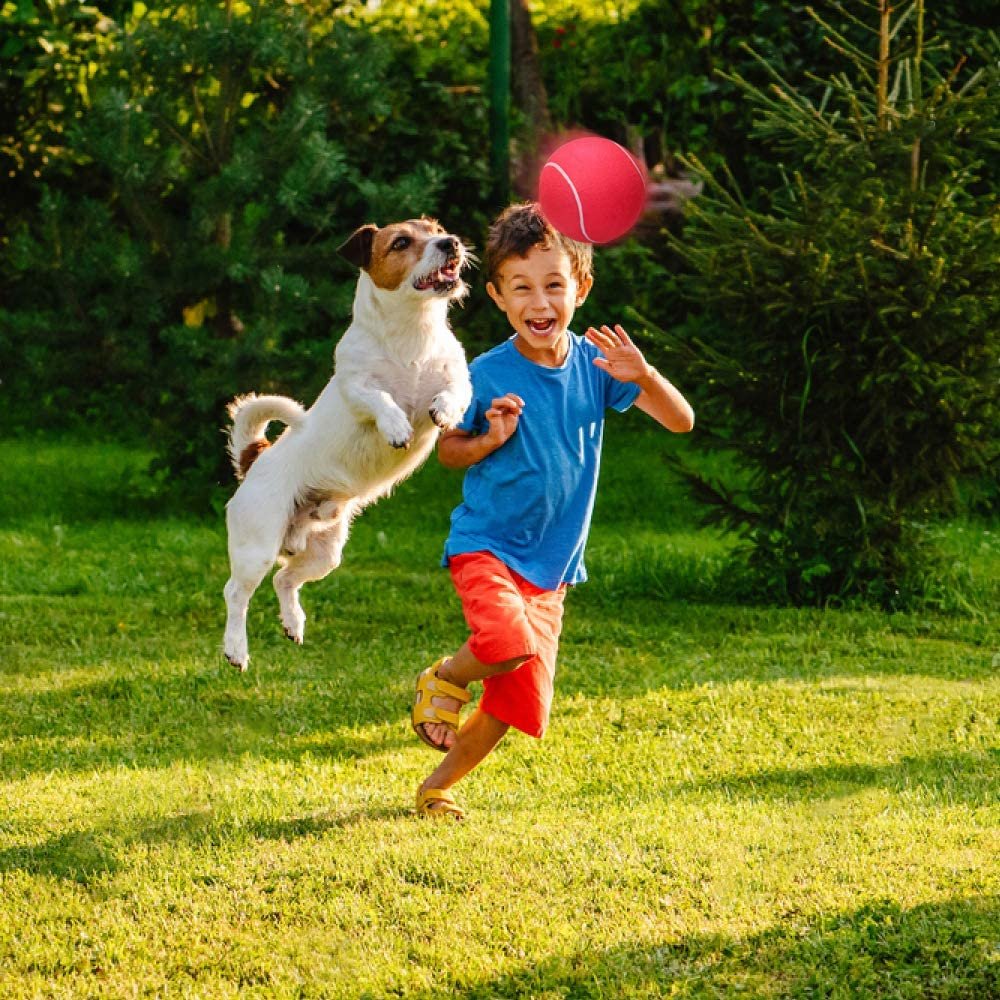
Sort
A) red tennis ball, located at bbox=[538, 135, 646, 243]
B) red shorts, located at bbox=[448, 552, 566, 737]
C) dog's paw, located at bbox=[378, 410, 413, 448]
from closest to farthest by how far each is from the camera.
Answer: dog's paw, located at bbox=[378, 410, 413, 448]
red tennis ball, located at bbox=[538, 135, 646, 243]
red shorts, located at bbox=[448, 552, 566, 737]

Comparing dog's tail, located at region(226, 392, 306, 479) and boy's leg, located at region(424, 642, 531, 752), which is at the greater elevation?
dog's tail, located at region(226, 392, 306, 479)

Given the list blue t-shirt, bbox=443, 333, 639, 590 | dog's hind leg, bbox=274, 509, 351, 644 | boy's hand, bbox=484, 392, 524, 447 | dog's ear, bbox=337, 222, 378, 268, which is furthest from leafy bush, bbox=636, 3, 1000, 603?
dog's ear, bbox=337, 222, 378, 268

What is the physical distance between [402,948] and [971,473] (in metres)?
5.42

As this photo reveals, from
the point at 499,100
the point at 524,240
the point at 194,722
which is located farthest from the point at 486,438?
the point at 499,100

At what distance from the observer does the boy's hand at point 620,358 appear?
4047mm

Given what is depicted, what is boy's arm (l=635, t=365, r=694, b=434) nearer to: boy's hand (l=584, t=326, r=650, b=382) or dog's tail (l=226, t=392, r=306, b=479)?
boy's hand (l=584, t=326, r=650, b=382)

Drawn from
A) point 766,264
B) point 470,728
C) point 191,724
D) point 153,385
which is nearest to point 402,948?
point 470,728

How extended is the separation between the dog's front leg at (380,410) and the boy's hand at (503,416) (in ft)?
2.35

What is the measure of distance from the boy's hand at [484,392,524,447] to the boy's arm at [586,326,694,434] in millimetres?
238

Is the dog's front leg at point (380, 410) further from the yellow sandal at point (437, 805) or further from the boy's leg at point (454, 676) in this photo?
the yellow sandal at point (437, 805)

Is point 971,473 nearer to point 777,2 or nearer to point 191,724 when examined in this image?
point 191,724

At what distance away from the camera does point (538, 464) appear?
4402 millimetres

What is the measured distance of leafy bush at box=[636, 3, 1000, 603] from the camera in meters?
8.00

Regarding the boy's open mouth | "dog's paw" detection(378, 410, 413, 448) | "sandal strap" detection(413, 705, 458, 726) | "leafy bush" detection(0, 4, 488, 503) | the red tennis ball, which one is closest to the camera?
"dog's paw" detection(378, 410, 413, 448)
